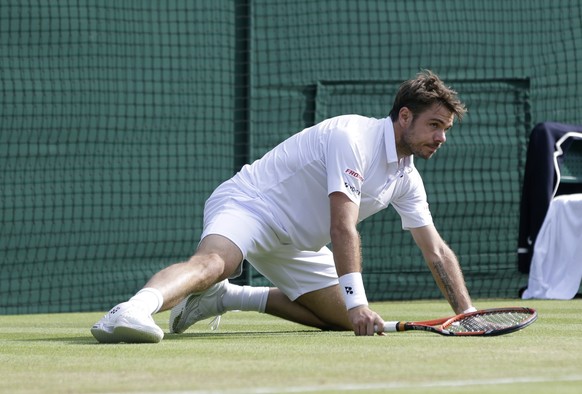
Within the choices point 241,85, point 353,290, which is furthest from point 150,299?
point 241,85

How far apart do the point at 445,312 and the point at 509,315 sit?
2.75 metres

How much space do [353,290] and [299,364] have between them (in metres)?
1.09

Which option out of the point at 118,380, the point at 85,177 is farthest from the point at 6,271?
the point at 118,380

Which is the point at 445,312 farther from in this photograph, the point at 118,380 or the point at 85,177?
the point at 118,380

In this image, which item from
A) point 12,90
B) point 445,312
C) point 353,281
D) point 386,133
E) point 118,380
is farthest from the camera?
point 12,90

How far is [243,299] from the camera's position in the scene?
19.4 feet

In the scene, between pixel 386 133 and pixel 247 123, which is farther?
pixel 247 123

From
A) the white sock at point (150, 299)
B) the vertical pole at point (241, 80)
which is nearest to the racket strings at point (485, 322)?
the white sock at point (150, 299)

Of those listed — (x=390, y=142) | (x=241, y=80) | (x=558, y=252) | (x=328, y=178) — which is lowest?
(x=558, y=252)

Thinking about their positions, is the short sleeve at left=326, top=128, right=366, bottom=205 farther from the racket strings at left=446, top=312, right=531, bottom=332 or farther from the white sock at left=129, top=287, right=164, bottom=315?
the white sock at left=129, top=287, right=164, bottom=315

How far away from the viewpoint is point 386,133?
526 centimetres

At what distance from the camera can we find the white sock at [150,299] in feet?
15.3

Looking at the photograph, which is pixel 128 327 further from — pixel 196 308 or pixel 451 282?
pixel 451 282

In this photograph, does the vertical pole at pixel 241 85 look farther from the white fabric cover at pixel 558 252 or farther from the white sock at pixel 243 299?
the white sock at pixel 243 299
